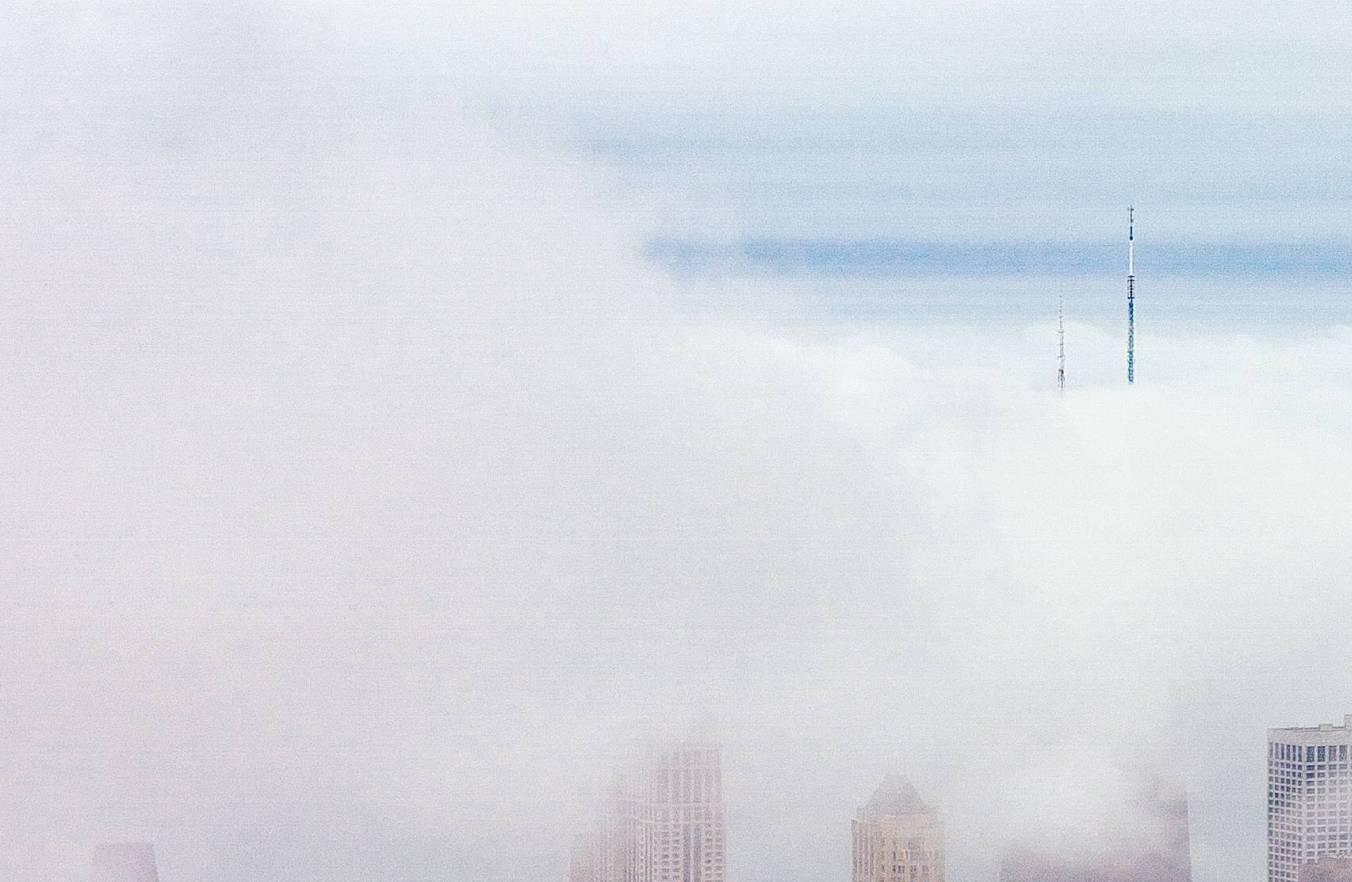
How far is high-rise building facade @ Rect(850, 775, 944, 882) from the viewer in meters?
16.4

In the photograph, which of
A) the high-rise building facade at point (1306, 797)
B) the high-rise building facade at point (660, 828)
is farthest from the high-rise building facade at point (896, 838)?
the high-rise building facade at point (1306, 797)

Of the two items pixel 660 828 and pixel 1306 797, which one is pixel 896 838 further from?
pixel 1306 797

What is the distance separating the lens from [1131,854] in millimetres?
24344

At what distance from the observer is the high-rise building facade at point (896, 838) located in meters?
16.4

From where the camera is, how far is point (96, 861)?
11.0 meters

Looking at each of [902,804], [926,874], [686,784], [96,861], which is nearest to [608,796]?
[686,784]

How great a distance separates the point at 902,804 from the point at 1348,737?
7457 mm

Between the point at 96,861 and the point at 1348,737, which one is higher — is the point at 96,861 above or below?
below

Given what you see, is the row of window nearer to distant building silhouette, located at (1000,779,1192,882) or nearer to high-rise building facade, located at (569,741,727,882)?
distant building silhouette, located at (1000,779,1192,882)

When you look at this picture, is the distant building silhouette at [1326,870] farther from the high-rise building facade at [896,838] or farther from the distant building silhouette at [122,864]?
the distant building silhouette at [122,864]

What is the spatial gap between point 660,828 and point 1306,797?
24.5 ft

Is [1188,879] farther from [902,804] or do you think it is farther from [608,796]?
[608,796]

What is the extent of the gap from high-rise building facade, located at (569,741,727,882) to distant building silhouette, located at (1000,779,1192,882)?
16.9 ft

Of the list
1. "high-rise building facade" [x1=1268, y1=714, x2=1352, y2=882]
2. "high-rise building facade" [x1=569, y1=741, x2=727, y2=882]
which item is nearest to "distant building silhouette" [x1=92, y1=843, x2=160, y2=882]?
"high-rise building facade" [x1=569, y1=741, x2=727, y2=882]
